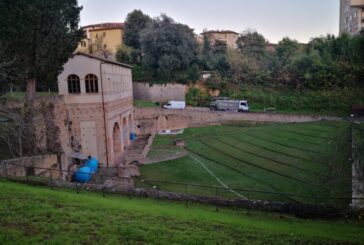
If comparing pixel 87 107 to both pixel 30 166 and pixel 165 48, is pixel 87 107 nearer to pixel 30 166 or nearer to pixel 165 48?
pixel 30 166

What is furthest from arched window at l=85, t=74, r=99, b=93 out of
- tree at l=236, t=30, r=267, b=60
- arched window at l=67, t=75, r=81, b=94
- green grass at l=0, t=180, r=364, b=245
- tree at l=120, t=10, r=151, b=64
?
tree at l=236, t=30, r=267, b=60

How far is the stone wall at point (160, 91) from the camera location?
201ft

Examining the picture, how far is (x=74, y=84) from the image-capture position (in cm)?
3088

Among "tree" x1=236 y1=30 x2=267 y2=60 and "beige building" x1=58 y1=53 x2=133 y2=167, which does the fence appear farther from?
"tree" x1=236 y1=30 x2=267 y2=60

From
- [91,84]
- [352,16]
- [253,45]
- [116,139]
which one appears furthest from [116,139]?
[352,16]

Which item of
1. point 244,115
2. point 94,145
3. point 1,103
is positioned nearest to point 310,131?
point 244,115

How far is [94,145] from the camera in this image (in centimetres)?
3133

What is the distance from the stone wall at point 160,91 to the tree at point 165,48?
5.65ft

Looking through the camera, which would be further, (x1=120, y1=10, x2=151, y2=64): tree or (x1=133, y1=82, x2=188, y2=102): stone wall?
(x1=120, y1=10, x2=151, y2=64): tree

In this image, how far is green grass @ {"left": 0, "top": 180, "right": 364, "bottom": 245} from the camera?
10.3 meters

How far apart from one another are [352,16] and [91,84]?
249 ft

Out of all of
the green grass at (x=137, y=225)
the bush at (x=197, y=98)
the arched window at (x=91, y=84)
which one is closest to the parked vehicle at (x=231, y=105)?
the bush at (x=197, y=98)

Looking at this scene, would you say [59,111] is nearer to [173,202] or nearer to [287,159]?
[173,202]

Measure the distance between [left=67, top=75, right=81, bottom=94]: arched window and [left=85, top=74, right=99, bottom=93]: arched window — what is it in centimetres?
76
